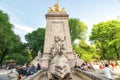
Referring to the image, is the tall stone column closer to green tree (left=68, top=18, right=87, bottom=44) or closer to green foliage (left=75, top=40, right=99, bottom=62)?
green foliage (left=75, top=40, right=99, bottom=62)

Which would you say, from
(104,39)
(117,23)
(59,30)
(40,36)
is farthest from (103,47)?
(59,30)

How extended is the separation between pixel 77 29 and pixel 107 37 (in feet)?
30.7

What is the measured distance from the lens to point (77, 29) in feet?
219

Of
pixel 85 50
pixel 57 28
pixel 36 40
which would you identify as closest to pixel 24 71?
pixel 57 28

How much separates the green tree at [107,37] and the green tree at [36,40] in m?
14.2

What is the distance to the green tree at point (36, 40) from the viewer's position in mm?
62781

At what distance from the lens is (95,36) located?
212 feet

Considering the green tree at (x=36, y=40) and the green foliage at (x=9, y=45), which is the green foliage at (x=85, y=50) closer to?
the green tree at (x=36, y=40)

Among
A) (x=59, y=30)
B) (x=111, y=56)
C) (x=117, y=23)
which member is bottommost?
(x=111, y=56)

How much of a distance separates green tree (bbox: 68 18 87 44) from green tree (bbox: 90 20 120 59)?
2950mm

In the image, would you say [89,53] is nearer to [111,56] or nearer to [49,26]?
[111,56]

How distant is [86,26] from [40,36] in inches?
572

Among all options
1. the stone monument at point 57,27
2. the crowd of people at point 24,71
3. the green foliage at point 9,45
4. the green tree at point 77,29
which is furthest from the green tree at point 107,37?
the crowd of people at point 24,71

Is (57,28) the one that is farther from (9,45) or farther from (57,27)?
(9,45)
